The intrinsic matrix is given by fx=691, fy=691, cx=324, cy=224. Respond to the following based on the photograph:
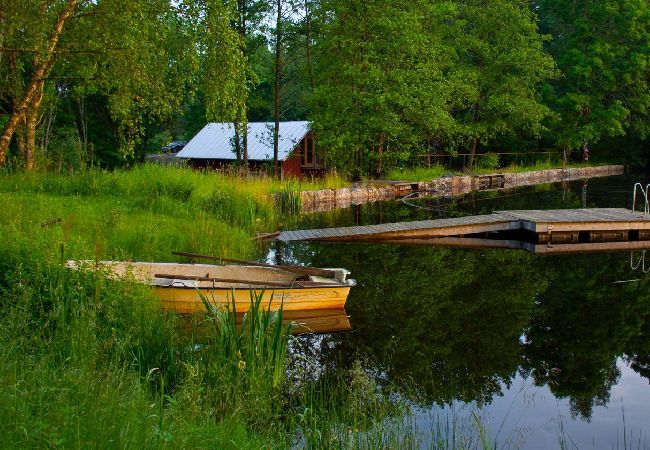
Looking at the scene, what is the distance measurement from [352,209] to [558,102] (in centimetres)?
2311

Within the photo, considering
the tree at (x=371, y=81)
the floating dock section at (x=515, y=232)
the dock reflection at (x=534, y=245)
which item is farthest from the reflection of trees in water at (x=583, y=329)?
the tree at (x=371, y=81)

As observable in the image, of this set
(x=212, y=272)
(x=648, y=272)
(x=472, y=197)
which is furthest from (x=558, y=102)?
(x=212, y=272)

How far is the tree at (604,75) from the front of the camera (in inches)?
1614

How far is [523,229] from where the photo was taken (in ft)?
62.9

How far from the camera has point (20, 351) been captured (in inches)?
223

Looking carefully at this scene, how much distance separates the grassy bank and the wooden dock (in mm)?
6511

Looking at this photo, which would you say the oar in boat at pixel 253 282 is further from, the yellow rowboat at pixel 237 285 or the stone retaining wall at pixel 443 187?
the stone retaining wall at pixel 443 187

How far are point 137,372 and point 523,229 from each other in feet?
49.8

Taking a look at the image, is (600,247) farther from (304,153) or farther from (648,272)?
(304,153)

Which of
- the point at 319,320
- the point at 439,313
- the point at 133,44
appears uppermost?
the point at 133,44

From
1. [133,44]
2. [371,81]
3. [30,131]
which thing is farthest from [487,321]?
[371,81]

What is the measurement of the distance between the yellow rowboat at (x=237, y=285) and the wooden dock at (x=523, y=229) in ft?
20.7

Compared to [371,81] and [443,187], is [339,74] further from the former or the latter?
[443,187]

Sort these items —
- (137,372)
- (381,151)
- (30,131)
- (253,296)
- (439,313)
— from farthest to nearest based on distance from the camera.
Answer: (381,151) < (30,131) < (439,313) < (253,296) < (137,372)
